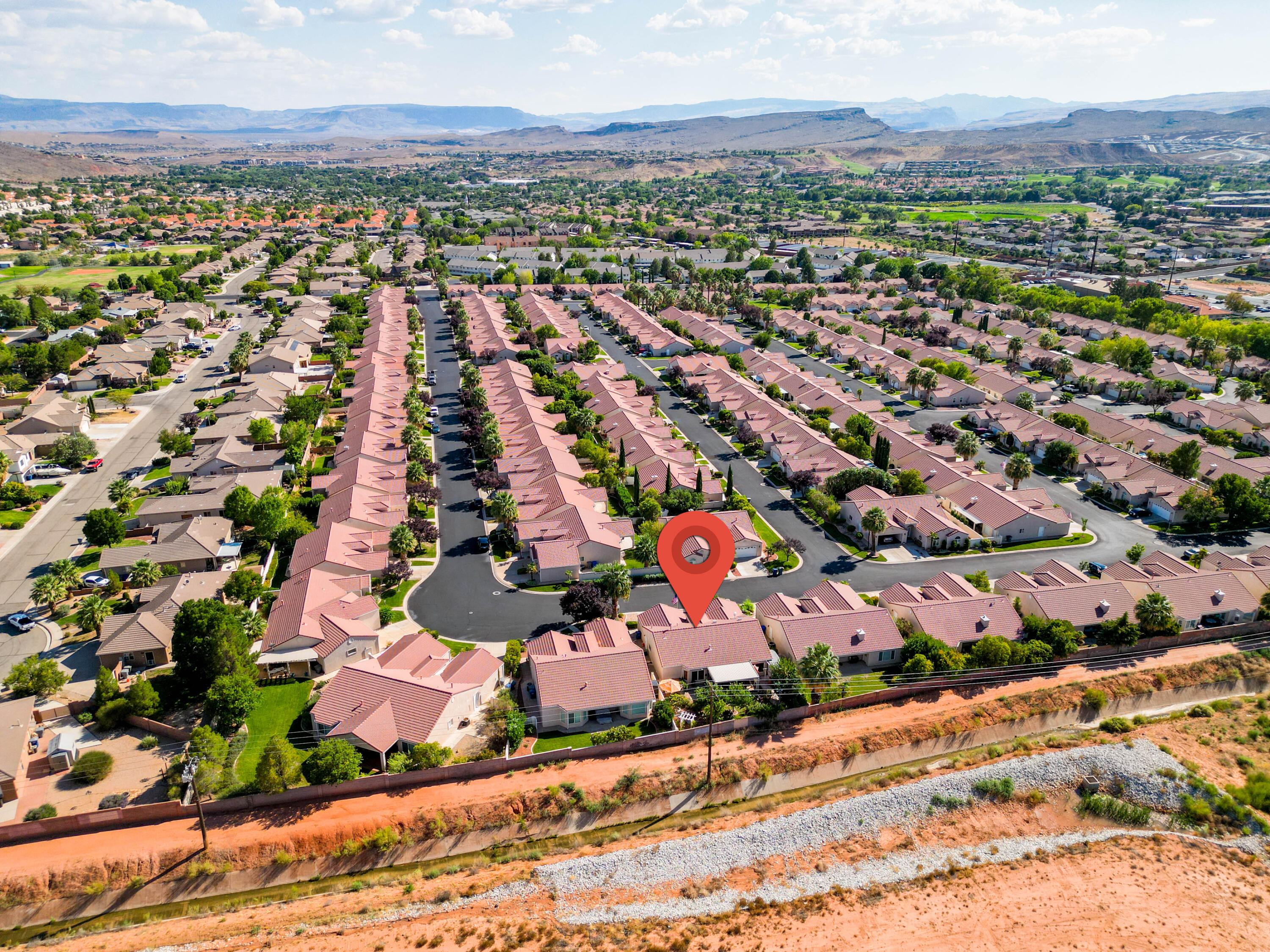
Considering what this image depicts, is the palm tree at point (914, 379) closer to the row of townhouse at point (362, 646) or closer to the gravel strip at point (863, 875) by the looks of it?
the row of townhouse at point (362, 646)

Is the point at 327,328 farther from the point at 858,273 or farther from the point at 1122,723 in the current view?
the point at 1122,723

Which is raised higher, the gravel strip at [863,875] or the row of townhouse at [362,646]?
the row of townhouse at [362,646]

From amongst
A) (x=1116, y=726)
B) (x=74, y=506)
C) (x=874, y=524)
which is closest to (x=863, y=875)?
(x=1116, y=726)

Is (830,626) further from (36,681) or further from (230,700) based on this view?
(36,681)

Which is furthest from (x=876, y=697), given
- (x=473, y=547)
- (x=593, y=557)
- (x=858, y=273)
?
(x=858, y=273)

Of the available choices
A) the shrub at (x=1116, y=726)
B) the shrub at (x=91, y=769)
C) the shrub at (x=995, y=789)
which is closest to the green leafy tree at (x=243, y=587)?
the shrub at (x=91, y=769)

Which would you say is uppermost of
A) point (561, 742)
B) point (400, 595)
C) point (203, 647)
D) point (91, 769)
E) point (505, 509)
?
point (505, 509)
